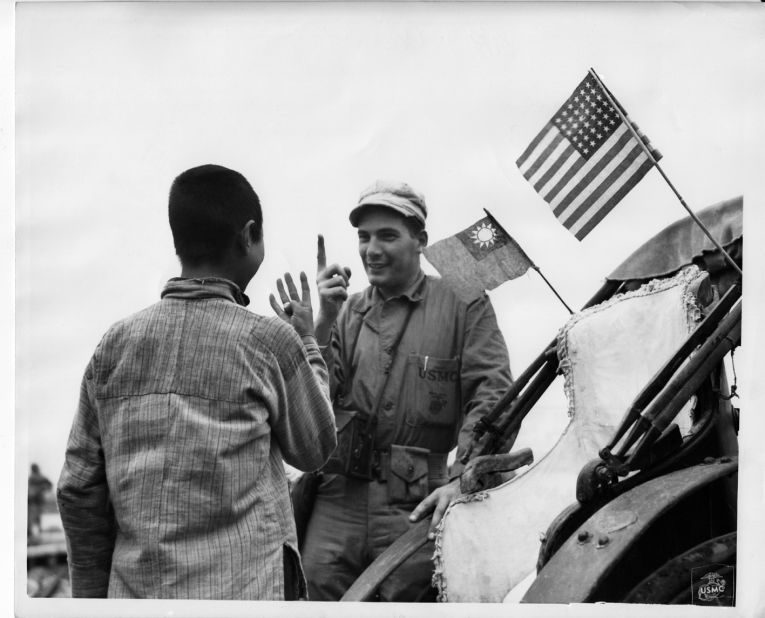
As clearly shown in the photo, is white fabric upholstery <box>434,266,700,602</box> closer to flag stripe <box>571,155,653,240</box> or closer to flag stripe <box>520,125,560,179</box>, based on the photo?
flag stripe <box>571,155,653,240</box>

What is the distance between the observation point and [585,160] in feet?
9.53

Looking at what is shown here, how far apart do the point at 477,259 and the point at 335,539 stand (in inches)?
36.2

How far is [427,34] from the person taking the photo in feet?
9.45

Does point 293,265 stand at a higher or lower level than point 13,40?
lower

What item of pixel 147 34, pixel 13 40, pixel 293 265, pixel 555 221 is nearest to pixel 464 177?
pixel 555 221

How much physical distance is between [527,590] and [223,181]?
1344 mm

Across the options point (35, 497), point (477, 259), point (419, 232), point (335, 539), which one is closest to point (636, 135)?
point (477, 259)

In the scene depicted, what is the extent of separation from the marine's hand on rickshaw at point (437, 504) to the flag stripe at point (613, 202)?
82 centimetres

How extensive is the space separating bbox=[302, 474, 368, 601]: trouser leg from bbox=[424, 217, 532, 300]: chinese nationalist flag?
26.2 inches

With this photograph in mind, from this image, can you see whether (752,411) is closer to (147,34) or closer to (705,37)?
(705,37)

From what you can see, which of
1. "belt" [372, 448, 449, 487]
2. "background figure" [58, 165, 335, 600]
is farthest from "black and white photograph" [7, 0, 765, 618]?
"background figure" [58, 165, 335, 600]

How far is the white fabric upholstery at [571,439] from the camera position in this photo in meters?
2.67

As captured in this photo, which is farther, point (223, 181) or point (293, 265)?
point (293, 265)

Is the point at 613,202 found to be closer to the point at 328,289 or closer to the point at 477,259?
the point at 477,259
